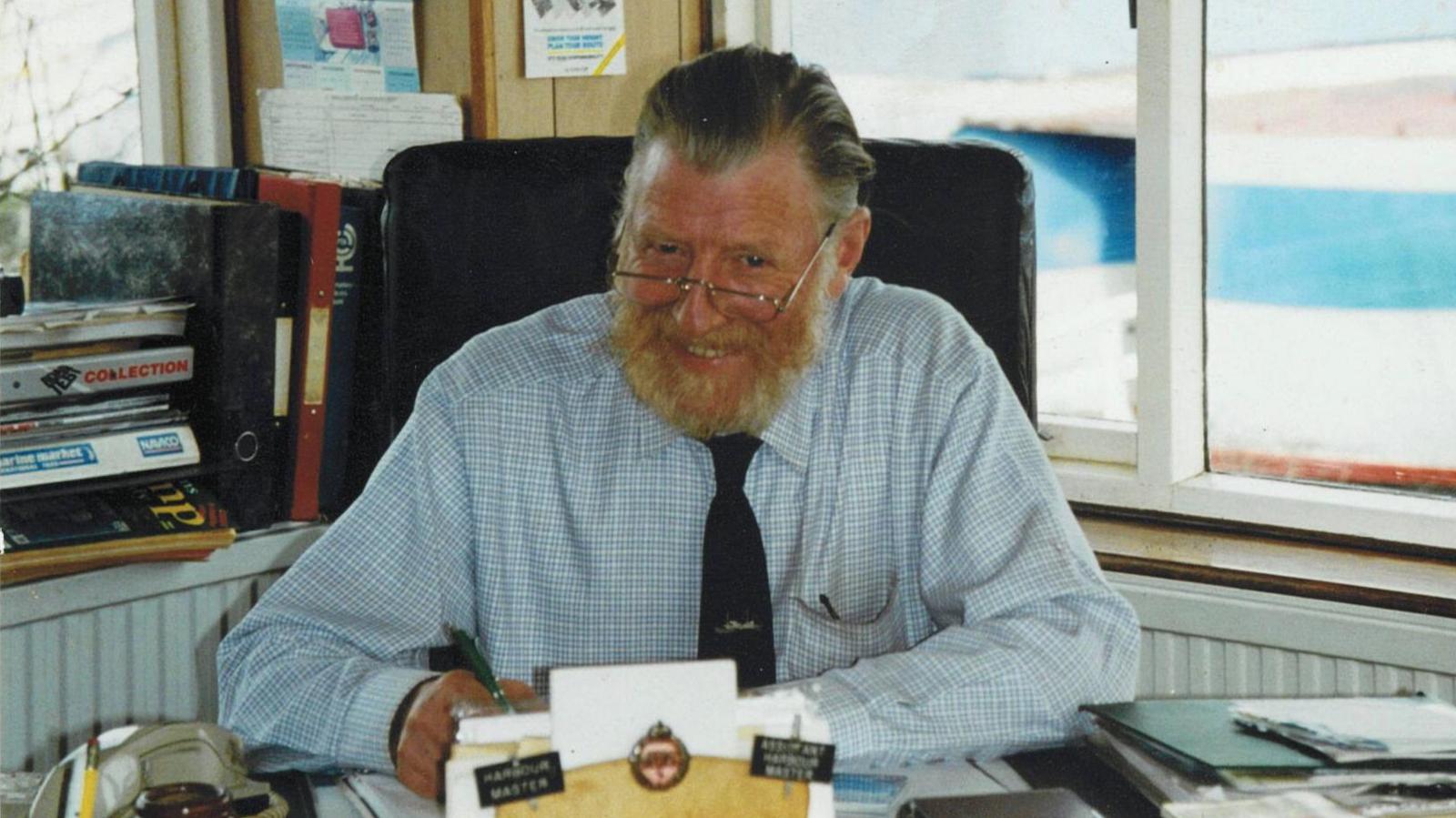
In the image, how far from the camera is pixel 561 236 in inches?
63.1

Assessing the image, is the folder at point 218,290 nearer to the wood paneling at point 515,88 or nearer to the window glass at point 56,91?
the window glass at point 56,91

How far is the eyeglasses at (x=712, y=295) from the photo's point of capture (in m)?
1.45

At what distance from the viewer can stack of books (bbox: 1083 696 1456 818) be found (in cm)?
97

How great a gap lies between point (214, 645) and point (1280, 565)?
136 cm

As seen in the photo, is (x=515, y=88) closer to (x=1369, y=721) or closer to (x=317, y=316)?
(x=317, y=316)

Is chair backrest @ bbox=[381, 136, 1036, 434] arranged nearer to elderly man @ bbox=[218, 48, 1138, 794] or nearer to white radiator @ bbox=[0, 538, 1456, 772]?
elderly man @ bbox=[218, 48, 1138, 794]

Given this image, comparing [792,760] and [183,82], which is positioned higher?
[183,82]

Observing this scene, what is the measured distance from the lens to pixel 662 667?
0.77 metres

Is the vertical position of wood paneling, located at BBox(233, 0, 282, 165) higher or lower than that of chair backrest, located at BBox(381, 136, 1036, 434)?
higher

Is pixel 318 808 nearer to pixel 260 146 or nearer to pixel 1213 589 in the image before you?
pixel 1213 589

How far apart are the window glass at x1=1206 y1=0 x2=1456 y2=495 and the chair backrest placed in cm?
58

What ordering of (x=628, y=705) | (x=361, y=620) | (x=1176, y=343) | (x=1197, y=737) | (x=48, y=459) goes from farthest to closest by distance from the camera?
(x=1176, y=343), (x=48, y=459), (x=361, y=620), (x=1197, y=737), (x=628, y=705)

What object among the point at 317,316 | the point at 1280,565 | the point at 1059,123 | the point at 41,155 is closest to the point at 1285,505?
the point at 1280,565

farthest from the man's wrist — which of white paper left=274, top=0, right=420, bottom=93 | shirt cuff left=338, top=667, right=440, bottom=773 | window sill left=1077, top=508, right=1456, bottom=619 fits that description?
white paper left=274, top=0, right=420, bottom=93
